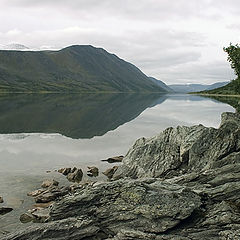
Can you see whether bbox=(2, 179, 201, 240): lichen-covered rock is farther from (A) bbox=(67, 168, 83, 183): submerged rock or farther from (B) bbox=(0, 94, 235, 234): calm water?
(A) bbox=(67, 168, 83, 183): submerged rock

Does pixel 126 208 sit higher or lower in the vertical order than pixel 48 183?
higher

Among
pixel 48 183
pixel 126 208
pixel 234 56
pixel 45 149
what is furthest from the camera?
pixel 234 56

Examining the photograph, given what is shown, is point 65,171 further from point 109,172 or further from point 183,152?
point 183,152

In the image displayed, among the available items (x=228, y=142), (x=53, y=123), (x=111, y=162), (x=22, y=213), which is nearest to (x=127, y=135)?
(x=111, y=162)

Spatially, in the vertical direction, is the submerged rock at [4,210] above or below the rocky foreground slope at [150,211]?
below

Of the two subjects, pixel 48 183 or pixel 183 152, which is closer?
pixel 48 183

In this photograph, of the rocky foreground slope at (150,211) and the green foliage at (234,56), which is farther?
the green foliage at (234,56)

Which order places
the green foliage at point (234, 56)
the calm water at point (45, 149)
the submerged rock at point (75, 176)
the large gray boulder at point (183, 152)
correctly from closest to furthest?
the large gray boulder at point (183, 152) → the calm water at point (45, 149) → the submerged rock at point (75, 176) → the green foliage at point (234, 56)

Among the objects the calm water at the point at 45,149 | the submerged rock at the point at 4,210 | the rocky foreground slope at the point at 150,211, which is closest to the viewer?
the rocky foreground slope at the point at 150,211

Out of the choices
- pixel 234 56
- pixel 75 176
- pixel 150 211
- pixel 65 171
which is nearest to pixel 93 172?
pixel 75 176

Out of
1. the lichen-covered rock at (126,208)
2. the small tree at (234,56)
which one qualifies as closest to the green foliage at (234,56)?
the small tree at (234,56)

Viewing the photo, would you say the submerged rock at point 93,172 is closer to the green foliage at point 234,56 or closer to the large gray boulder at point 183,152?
the large gray boulder at point 183,152

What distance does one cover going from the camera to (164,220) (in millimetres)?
21859

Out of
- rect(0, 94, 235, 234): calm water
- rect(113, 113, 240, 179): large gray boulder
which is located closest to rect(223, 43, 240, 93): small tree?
rect(0, 94, 235, 234): calm water
